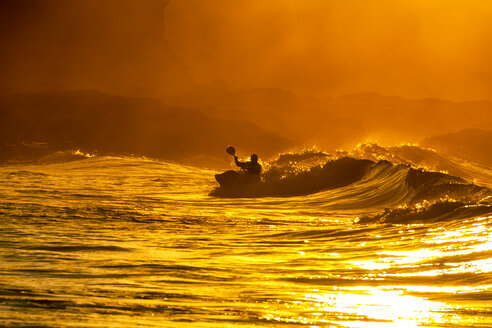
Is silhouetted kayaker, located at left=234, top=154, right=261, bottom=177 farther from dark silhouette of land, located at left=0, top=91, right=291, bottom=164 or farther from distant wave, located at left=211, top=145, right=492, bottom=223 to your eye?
dark silhouette of land, located at left=0, top=91, right=291, bottom=164

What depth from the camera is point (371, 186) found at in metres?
26.0

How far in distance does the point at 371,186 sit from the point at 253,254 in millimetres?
11928

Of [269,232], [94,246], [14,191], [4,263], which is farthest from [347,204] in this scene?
[4,263]

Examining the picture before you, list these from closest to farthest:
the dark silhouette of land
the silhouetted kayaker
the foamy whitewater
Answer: the foamy whitewater, the silhouetted kayaker, the dark silhouette of land

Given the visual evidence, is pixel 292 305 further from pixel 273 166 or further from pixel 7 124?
pixel 7 124

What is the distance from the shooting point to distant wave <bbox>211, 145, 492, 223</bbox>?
19.0m

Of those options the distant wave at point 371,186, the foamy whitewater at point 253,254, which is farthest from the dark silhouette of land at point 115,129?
the foamy whitewater at point 253,254

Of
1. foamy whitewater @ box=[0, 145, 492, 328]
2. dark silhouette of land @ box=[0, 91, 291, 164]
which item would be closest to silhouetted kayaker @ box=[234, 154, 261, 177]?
foamy whitewater @ box=[0, 145, 492, 328]

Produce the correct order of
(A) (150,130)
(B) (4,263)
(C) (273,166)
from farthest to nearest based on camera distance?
(A) (150,130), (C) (273,166), (B) (4,263)

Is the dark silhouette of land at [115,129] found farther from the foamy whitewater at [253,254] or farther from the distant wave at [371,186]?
the foamy whitewater at [253,254]

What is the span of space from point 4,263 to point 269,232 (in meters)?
6.41

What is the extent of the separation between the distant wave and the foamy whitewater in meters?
0.07

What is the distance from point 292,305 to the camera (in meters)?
10.1

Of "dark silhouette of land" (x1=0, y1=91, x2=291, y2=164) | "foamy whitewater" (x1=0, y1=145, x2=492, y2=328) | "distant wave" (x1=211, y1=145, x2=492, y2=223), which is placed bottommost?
"foamy whitewater" (x1=0, y1=145, x2=492, y2=328)
